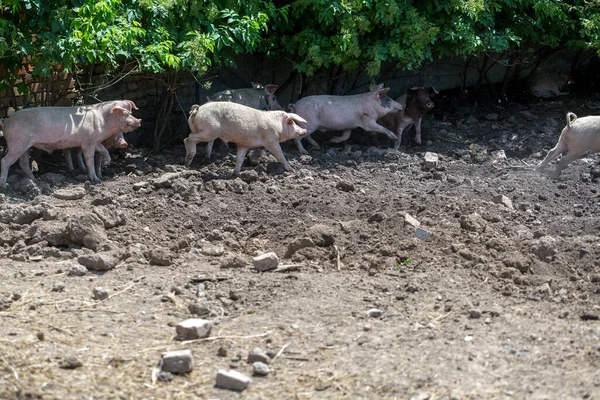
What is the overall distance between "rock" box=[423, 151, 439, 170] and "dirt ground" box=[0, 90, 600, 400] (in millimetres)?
57

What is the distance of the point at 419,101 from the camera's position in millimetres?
12781

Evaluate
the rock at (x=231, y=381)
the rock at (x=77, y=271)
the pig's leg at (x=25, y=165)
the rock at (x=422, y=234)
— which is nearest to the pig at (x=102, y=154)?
the pig's leg at (x=25, y=165)

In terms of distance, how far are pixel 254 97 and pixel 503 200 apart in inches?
171

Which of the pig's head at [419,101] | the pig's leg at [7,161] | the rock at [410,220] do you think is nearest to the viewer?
the rock at [410,220]

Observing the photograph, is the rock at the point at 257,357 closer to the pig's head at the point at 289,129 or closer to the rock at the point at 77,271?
the rock at the point at 77,271

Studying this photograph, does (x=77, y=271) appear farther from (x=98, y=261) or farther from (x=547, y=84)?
(x=547, y=84)

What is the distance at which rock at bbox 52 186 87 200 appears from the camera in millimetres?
8969

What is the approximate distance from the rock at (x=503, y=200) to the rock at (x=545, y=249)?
1327 millimetres

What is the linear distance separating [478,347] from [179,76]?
6957 millimetres

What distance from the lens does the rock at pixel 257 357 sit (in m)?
5.42

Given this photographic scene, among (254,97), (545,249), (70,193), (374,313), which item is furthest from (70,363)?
(254,97)

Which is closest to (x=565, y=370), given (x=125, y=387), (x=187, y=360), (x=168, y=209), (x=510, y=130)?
(x=187, y=360)

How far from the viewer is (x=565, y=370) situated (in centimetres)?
530

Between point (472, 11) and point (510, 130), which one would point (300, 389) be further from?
point (510, 130)
